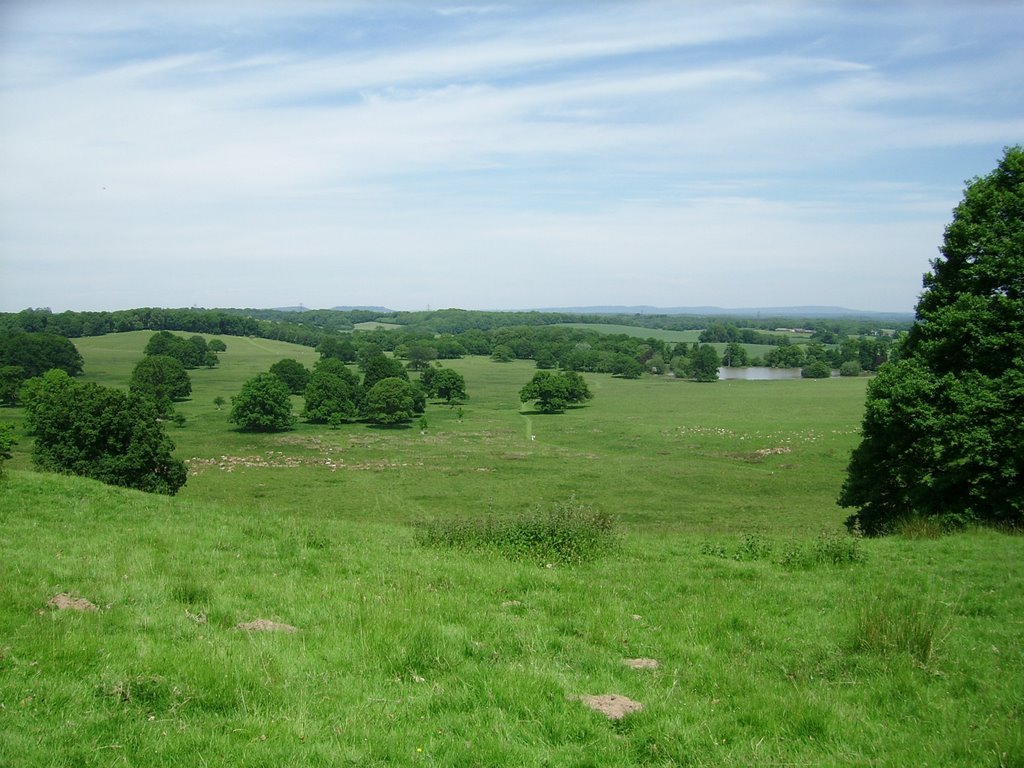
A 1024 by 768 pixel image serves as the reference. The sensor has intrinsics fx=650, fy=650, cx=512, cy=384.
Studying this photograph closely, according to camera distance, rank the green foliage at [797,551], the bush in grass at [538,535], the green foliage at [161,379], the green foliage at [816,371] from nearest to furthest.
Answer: the green foliage at [797,551], the bush in grass at [538,535], the green foliage at [161,379], the green foliage at [816,371]

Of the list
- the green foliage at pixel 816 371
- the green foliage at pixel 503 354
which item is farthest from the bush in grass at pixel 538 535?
the green foliage at pixel 503 354

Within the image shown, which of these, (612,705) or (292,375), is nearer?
(612,705)

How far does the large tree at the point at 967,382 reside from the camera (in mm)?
18281

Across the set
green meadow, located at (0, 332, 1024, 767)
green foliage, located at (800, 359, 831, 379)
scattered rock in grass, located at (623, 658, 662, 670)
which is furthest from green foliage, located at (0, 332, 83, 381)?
green foliage, located at (800, 359, 831, 379)

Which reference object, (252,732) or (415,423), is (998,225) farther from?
(415,423)

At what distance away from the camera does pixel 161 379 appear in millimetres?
100688

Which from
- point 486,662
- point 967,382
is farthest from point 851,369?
point 486,662

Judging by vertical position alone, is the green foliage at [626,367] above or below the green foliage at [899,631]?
below

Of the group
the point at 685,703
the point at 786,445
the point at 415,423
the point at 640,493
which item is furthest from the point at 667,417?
the point at 685,703

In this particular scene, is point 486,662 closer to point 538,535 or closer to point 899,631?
point 899,631

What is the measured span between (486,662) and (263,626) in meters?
3.01

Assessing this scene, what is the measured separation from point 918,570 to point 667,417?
3354 inches

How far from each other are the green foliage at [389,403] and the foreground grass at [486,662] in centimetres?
8353

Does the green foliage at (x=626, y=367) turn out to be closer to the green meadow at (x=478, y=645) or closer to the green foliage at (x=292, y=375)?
the green foliage at (x=292, y=375)
